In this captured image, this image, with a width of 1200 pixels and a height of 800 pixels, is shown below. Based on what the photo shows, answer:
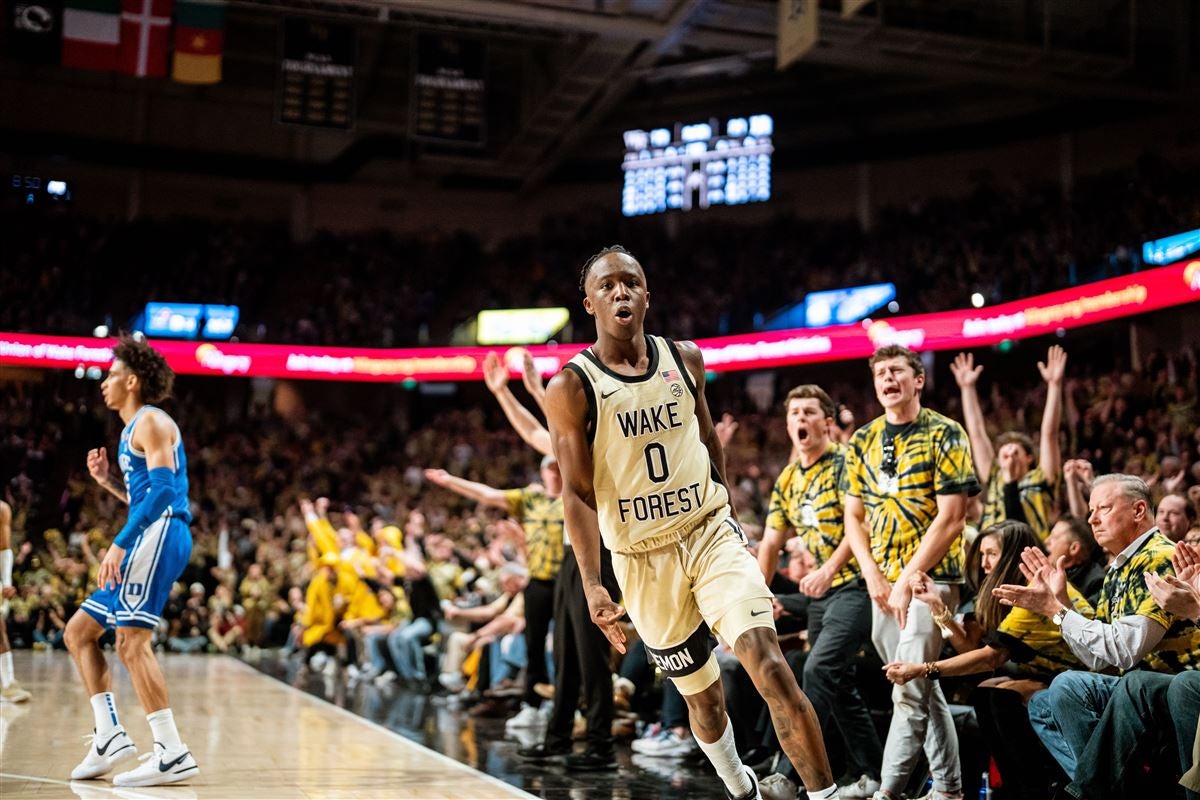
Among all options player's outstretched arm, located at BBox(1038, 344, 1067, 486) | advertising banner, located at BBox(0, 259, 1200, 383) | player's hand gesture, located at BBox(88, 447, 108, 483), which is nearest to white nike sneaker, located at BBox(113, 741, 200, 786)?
player's hand gesture, located at BBox(88, 447, 108, 483)

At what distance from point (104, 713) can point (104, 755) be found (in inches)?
8.2

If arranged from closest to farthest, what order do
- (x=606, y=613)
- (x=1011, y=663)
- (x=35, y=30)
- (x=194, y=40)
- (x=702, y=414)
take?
(x=606, y=613) < (x=702, y=414) < (x=1011, y=663) < (x=35, y=30) < (x=194, y=40)

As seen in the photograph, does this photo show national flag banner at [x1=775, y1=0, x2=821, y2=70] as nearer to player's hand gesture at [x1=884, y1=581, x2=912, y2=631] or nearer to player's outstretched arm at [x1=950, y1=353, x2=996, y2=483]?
player's outstretched arm at [x1=950, y1=353, x2=996, y2=483]

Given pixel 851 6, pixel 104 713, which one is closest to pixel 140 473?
pixel 104 713

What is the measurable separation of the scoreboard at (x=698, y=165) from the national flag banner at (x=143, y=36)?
11.1 m

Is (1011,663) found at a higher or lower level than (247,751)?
higher

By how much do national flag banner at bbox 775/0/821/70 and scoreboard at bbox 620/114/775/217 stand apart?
8.55 meters

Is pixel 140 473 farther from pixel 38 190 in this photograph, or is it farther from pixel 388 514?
pixel 388 514

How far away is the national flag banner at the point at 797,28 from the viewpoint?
14102 mm

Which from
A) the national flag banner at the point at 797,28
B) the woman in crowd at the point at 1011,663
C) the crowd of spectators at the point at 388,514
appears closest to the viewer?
the woman in crowd at the point at 1011,663

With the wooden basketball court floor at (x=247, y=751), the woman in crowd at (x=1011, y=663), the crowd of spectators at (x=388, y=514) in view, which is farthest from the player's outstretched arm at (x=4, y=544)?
the woman in crowd at (x=1011, y=663)

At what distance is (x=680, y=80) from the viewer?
2583 cm

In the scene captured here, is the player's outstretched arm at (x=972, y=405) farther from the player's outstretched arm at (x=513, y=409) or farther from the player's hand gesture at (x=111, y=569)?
the player's hand gesture at (x=111, y=569)

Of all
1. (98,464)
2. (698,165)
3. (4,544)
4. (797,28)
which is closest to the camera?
(98,464)
